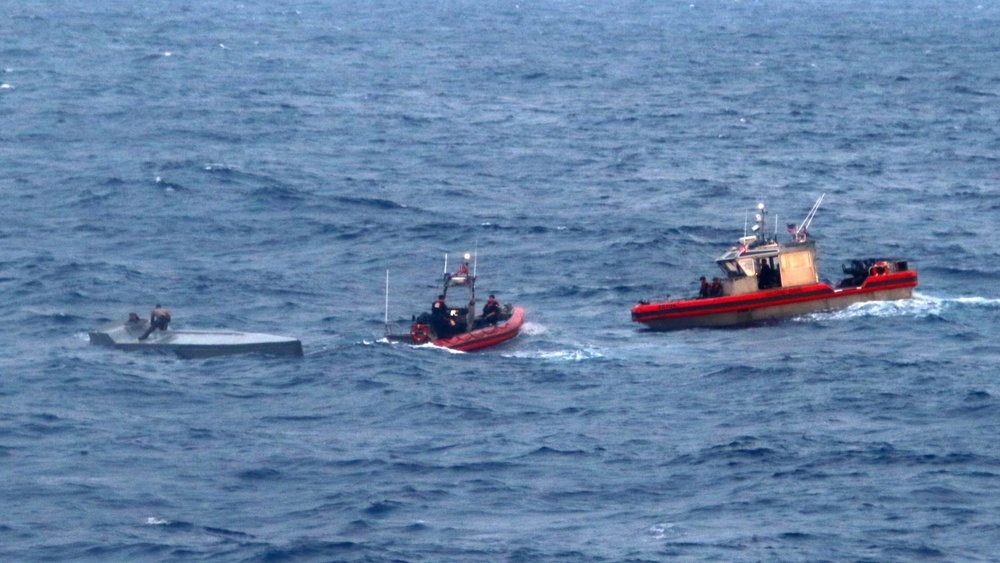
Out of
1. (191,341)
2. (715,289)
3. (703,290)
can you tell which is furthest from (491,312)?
(191,341)

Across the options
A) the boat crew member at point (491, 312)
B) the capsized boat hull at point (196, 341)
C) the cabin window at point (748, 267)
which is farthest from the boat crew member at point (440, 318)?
the cabin window at point (748, 267)

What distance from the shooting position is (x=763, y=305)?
1673 inches

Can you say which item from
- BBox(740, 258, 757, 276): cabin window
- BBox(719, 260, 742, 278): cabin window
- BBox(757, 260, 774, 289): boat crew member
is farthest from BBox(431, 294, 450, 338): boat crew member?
BBox(757, 260, 774, 289): boat crew member

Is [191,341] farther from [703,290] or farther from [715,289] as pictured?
[715,289]

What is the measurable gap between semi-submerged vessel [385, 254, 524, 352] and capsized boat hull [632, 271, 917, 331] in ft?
11.7

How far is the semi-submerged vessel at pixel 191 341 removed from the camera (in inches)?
1542

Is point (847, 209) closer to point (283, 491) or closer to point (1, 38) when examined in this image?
point (283, 491)

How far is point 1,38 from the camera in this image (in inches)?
4368

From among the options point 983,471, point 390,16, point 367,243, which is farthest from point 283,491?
point 390,16

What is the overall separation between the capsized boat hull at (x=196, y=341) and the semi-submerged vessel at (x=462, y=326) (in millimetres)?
2889

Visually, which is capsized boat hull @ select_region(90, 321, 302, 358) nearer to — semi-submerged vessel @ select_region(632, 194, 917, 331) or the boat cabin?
semi-submerged vessel @ select_region(632, 194, 917, 331)

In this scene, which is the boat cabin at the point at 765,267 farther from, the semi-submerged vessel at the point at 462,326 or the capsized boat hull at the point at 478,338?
the capsized boat hull at the point at 478,338

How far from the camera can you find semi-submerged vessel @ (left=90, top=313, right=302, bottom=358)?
39156 millimetres

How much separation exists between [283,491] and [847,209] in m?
32.5
